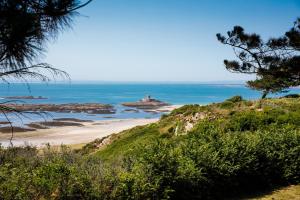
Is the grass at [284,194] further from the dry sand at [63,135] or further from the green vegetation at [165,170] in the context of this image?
the dry sand at [63,135]

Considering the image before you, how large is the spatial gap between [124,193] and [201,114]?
17.6m

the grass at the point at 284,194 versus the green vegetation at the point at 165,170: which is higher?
the green vegetation at the point at 165,170

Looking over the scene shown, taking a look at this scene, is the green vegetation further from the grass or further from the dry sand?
the dry sand

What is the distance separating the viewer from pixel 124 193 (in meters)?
8.25

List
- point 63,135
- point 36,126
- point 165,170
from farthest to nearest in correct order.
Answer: point 36,126 < point 63,135 < point 165,170

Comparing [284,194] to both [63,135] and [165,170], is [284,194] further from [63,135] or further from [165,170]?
[63,135]

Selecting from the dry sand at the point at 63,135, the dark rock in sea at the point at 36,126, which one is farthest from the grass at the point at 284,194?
the dark rock in sea at the point at 36,126

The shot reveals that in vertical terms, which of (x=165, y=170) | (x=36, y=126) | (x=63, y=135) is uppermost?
(x=165, y=170)

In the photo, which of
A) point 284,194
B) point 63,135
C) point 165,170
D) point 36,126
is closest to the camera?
point 165,170

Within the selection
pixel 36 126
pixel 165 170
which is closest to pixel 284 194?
pixel 165 170

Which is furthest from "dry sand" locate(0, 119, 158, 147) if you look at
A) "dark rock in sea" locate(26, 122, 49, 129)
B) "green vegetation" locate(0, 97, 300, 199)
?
"green vegetation" locate(0, 97, 300, 199)

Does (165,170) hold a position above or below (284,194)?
above

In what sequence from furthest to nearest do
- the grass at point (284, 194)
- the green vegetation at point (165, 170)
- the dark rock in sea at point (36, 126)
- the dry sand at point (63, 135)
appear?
the dark rock in sea at point (36, 126) < the dry sand at point (63, 135) < the grass at point (284, 194) < the green vegetation at point (165, 170)

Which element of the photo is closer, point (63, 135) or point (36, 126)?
point (63, 135)
